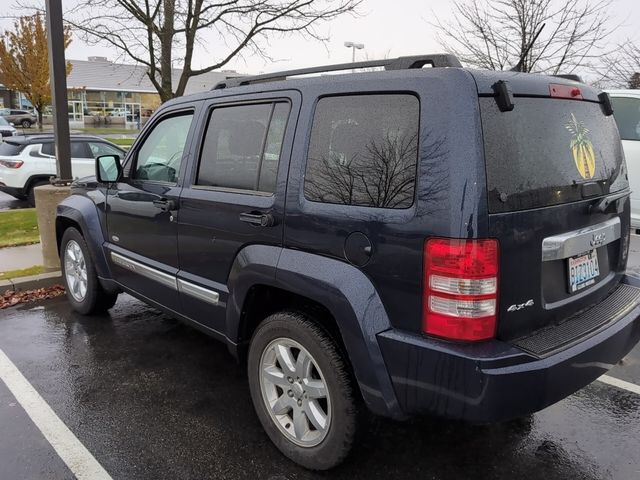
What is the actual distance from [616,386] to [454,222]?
247cm

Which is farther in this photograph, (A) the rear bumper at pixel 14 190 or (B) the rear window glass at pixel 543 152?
(A) the rear bumper at pixel 14 190

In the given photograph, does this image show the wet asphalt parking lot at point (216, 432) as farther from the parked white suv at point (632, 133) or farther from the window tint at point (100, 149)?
the window tint at point (100, 149)

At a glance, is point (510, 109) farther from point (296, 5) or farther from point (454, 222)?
point (296, 5)

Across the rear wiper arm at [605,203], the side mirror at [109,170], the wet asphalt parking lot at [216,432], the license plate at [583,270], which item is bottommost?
the wet asphalt parking lot at [216,432]

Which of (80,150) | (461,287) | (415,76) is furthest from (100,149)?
(461,287)

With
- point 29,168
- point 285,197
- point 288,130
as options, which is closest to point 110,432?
point 285,197

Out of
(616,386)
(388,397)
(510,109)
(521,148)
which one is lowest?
(616,386)

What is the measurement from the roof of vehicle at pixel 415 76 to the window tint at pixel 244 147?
5.4 inches

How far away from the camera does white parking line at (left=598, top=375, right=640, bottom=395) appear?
3.69 m

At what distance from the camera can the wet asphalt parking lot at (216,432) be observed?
2.77m

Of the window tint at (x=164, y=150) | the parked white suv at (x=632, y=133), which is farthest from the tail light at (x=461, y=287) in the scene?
the parked white suv at (x=632, y=133)

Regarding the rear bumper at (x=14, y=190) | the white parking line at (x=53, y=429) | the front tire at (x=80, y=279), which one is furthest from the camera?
the rear bumper at (x=14, y=190)

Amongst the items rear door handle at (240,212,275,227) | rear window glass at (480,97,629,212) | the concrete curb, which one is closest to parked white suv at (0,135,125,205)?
the concrete curb

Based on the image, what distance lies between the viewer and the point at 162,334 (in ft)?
15.1
